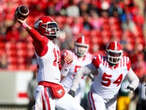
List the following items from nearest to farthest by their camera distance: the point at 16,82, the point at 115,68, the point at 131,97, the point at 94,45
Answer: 1. the point at 115,68
2. the point at 131,97
3. the point at 16,82
4. the point at 94,45

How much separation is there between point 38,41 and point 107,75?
1.65 metres

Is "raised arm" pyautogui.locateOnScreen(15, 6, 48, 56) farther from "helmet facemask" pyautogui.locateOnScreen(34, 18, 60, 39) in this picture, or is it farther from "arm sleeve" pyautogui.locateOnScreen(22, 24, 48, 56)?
"helmet facemask" pyautogui.locateOnScreen(34, 18, 60, 39)

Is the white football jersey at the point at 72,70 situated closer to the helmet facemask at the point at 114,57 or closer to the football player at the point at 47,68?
the helmet facemask at the point at 114,57

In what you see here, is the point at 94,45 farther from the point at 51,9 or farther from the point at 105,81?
the point at 105,81

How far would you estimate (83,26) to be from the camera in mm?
16906

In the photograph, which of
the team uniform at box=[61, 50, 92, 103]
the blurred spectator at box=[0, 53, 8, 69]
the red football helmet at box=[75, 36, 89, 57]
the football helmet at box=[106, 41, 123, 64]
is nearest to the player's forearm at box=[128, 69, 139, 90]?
the football helmet at box=[106, 41, 123, 64]

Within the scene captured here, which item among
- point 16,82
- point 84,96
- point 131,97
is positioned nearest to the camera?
point 84,96

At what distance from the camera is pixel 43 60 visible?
25.8 feet

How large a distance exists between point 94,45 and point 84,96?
4.62 metres

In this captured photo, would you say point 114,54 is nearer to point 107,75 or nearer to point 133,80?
point 107,75

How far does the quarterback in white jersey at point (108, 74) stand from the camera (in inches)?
348

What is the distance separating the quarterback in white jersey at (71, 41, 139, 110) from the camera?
8.84m

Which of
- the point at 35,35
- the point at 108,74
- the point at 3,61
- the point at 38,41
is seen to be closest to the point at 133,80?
the point at 108,74

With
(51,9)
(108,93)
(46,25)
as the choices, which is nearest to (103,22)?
(51,9)
